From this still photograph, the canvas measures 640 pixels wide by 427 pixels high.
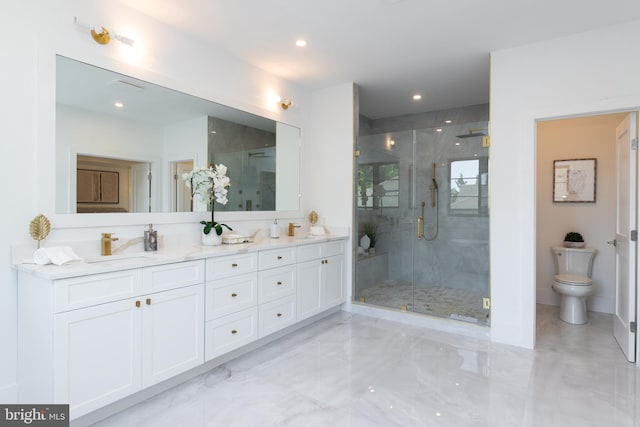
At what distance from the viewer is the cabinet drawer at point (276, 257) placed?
301cm

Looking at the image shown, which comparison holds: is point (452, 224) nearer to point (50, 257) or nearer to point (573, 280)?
point (573, 280)

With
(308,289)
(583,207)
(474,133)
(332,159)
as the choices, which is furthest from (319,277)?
(583,207)

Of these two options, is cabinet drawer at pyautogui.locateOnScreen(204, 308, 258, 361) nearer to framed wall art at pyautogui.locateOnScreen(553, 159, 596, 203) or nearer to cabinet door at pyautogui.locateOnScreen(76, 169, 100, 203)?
cabinet door at pyautogui.locateOnScreen(76, 169, 100, 203)

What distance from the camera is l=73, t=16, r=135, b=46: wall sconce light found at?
7.50 feet

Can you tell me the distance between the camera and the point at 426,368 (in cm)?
270

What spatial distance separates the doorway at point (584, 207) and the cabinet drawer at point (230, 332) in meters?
3.63

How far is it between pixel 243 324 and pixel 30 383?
1.31m

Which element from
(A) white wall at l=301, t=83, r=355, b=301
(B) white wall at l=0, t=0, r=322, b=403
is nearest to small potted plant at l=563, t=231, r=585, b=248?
(A) white wall at l=301, t=83, r=355, b=301

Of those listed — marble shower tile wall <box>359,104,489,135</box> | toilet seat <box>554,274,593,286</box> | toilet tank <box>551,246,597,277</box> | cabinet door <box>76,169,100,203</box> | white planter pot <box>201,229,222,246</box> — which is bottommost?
toilet seat <box>554,274,593,286</box>

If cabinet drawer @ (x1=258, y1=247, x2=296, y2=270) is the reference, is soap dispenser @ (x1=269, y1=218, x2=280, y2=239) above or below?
above

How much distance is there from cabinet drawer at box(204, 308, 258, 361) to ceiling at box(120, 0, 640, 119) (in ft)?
7.42

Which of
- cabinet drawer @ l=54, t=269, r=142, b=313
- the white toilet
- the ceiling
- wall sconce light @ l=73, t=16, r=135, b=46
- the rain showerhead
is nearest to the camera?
cabinet drawer @ l=54, t=269, r=142, b=313

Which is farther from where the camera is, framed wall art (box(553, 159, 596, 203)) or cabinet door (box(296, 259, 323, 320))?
framed wall art (box(553, 159, 596, 203))

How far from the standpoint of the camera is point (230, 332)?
106 inches
